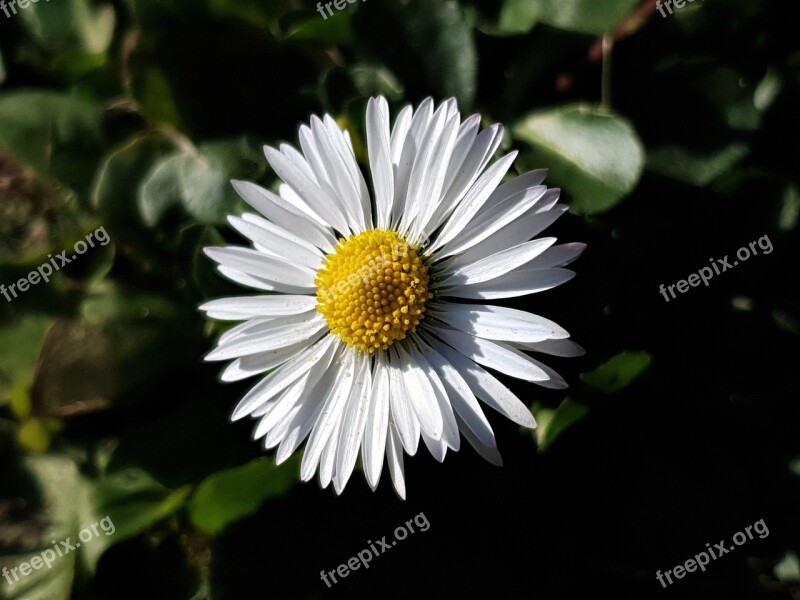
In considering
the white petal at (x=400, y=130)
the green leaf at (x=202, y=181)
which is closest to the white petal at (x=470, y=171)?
the white petal at (x=400, y=130)

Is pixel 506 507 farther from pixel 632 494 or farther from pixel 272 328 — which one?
pixel 272 328

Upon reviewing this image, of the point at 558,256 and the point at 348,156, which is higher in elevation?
the point at 348,156

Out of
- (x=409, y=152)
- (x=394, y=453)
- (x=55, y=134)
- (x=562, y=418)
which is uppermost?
(x=55, y=134)

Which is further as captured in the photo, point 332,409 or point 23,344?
point 23,344

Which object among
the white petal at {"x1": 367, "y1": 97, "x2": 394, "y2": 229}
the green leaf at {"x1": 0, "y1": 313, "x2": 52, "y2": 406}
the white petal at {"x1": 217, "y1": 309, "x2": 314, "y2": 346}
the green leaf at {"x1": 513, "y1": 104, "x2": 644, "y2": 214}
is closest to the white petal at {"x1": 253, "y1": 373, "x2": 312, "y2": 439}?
the white petal at {"x1": 217, "y1": 309, "x2": 314, "y2": 346}

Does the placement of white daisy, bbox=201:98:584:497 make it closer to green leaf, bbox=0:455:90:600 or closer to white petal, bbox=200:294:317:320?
white petal, bbox=200:294:317:320

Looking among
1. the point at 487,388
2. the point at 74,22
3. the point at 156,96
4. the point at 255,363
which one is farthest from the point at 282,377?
the point at 74,22

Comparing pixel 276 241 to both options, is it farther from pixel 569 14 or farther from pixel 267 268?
pixel 569 14

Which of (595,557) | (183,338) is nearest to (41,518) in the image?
(183,338)
